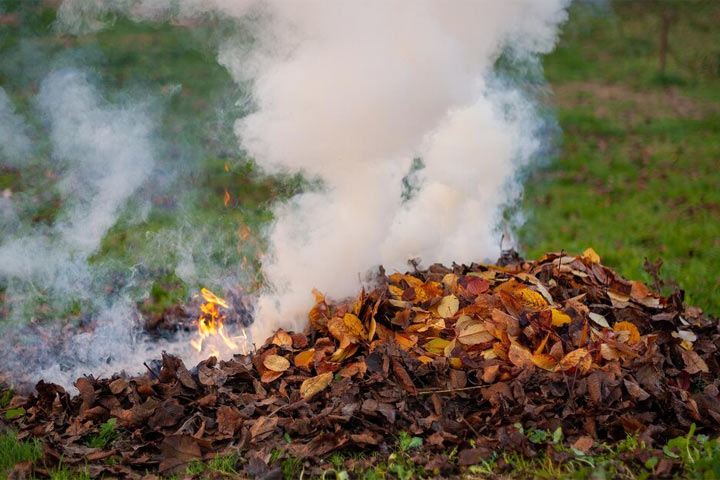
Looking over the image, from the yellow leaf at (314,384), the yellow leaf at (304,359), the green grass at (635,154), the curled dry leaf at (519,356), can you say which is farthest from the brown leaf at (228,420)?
the green grass at (635,154)

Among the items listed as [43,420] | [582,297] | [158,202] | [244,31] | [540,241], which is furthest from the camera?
[158,202]

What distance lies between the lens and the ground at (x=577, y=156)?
652cm

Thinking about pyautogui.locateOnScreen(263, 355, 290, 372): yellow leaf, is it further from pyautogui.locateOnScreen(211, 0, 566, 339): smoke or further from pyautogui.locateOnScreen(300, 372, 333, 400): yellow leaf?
pyautogui.locateOnScreen(211, 0, 566, 339): smoke

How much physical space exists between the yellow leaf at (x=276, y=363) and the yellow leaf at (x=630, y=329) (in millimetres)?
1775

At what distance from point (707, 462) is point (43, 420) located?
307 cm

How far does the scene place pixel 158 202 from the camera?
26.7 feet

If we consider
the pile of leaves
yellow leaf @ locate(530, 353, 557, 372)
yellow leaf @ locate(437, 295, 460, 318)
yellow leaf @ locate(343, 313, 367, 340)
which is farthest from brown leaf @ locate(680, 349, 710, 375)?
yellow leaf @ locate(343, 313, 367, 340)

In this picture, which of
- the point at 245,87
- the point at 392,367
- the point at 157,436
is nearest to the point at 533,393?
the point at 392,367

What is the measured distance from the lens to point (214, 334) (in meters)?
4.66

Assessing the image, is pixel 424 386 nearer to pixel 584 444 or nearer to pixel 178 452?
pixel 584 444

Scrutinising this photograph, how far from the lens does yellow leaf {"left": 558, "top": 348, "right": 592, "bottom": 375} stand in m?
3.55

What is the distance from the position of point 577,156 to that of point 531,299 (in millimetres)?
7205

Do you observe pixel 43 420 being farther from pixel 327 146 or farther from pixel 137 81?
pixel 137 81

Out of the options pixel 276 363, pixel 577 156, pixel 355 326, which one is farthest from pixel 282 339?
pixel 577 156
